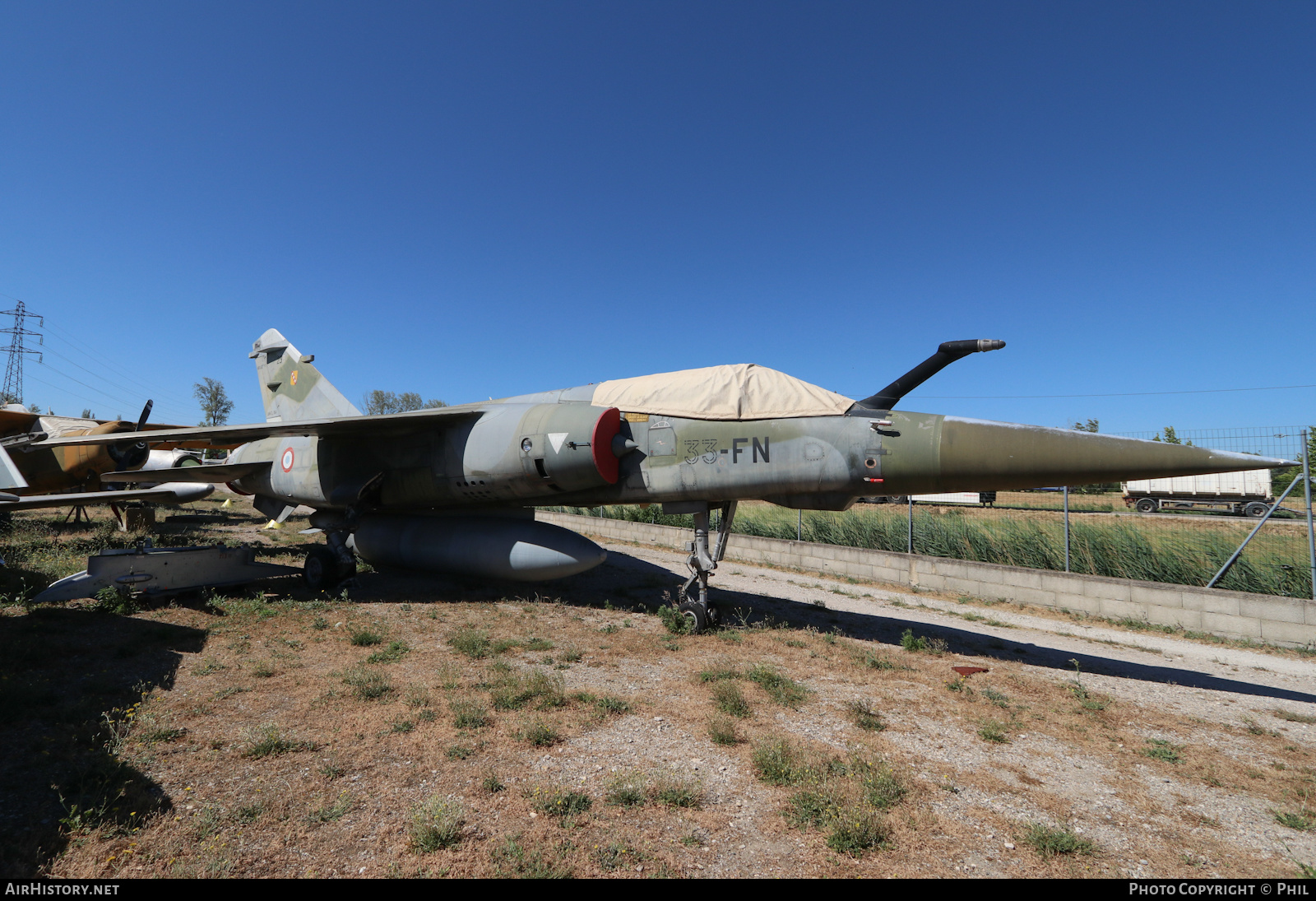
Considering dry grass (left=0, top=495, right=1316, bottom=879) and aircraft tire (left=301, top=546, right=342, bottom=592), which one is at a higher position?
aircraft tire (left=301, top=546, right=342, bottom=592)

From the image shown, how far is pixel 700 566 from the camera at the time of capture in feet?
25.5

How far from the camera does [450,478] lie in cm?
938

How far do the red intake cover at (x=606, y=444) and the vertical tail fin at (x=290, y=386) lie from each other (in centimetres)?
703

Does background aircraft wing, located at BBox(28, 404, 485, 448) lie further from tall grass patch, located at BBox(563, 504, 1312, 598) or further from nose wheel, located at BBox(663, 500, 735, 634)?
tall grass patch, located at BBox(563, 504, 1312, 598)

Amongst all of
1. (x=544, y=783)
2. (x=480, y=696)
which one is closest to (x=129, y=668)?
(x=480, y=696)

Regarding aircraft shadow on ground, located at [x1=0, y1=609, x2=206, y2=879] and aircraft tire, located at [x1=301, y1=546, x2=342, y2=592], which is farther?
aircraft tire, located at [x1=301, y1=546, x2=342, y2=592]

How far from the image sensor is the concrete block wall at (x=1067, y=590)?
891 cm

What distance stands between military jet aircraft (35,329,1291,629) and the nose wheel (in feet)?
0.10

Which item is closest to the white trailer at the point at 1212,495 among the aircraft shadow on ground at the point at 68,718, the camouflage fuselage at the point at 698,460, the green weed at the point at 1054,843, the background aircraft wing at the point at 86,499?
the camouflage fuselage at the point at 698,460

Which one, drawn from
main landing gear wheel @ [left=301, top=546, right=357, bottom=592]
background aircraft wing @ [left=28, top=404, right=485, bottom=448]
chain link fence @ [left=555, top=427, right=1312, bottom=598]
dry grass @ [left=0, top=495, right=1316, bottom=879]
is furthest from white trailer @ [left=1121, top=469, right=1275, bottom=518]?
main landing gear wheel @ [left=301, top=546, right=357, bottom=592]

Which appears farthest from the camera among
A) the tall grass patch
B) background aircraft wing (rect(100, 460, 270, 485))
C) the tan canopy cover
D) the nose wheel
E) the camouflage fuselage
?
background aircraft wing (rect(100, 460, 270, 485))

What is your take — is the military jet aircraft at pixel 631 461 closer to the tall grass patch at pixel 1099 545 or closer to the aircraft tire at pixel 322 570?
the aircraft tire at pixel 322 570

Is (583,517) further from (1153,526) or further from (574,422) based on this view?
(1153,526)

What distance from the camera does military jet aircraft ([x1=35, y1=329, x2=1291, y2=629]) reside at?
609cm
